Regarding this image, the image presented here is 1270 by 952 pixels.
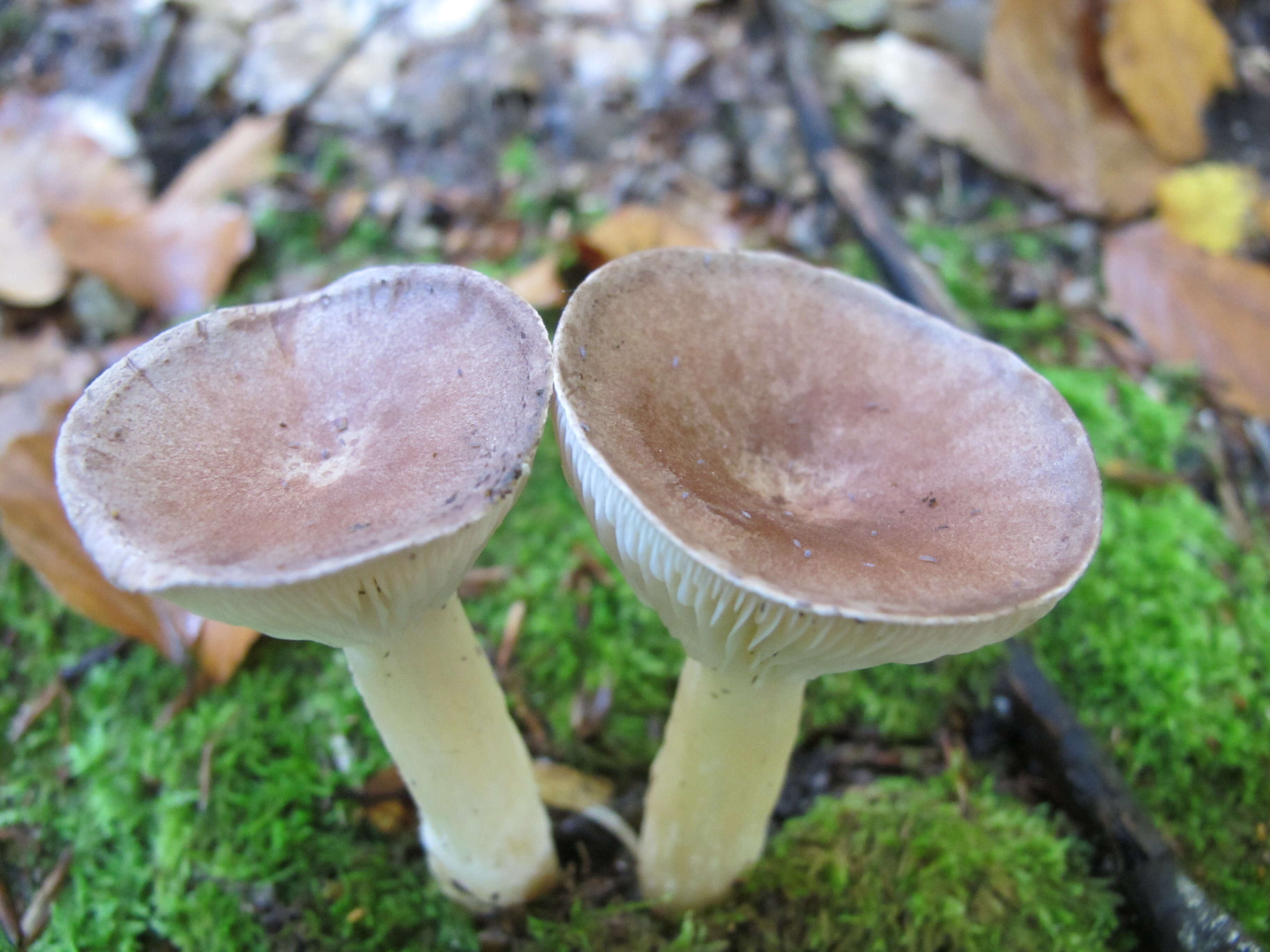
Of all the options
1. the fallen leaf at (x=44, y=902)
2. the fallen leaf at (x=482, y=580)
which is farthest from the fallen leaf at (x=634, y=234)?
the fallen leaf at (x=44, y=902)

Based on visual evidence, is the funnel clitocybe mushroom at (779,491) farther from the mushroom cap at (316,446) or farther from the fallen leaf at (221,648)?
the fallen leaf at (221,648)

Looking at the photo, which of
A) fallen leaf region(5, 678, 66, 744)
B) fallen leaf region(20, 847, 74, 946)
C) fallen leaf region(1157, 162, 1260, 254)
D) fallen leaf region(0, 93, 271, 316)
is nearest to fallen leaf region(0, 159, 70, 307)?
fallen leaf region(0, 93, 271, 316)

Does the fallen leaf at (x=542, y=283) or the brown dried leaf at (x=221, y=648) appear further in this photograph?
the fallen leaf at (x=542, y=283)

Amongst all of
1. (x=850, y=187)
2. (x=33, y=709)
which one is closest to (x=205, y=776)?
(x=33, y=709)

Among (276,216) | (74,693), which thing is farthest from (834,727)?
(276,216)

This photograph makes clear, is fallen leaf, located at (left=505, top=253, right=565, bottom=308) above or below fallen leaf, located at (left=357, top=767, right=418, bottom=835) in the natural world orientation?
above

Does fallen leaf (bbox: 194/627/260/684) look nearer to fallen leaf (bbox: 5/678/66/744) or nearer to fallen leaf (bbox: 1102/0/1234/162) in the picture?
fallen leaf (bbox: 5/678/66/744)
